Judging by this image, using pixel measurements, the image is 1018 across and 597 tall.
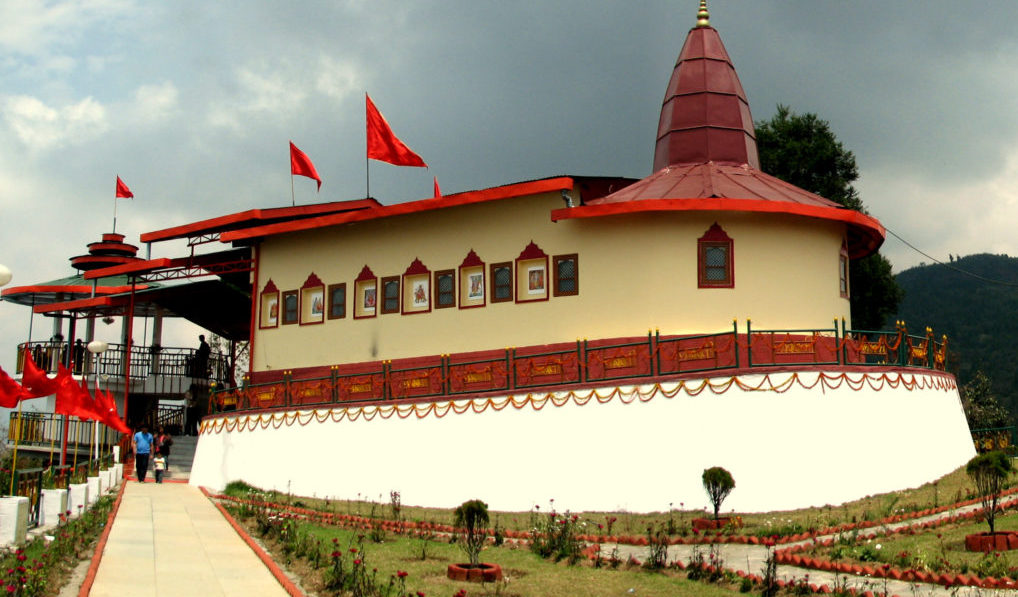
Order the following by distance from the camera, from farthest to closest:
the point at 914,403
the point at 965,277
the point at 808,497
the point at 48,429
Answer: the point at 965,277 < the point at 48,429 < the point at 914,403 < the point at 808,497

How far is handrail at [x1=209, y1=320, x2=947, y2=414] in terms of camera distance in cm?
1892

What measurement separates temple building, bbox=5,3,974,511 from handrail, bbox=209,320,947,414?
5cm

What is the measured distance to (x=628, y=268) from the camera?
71.5ft

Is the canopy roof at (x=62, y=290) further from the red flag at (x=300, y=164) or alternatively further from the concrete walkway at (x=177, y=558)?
the concrete walkway at (x=177, y=558)

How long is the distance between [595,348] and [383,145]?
9.47 metres

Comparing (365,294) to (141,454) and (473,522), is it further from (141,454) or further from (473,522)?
(473,522)

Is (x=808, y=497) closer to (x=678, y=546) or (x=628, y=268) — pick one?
(x=678, y=546)

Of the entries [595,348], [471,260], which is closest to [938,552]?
[595,348]

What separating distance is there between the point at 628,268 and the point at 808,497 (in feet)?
20.2

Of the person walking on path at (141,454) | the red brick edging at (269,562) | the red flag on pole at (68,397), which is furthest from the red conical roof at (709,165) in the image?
the person walking on path at (141,454)

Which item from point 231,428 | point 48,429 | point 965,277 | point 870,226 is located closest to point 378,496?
point 231,428

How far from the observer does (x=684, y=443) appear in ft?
60.3

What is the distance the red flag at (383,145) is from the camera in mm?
26484

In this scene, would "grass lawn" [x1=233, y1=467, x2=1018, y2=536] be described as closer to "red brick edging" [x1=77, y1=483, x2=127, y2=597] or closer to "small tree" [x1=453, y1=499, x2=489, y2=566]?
"small tree" [x1=453, y1=499, x2=489, y2=566]
